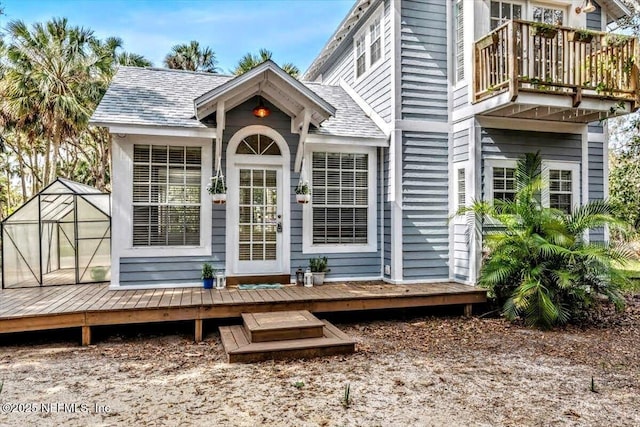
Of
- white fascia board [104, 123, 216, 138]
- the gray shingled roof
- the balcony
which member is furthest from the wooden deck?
the balcony

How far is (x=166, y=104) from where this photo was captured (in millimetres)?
6793

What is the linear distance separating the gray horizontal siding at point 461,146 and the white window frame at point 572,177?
56.2 inches

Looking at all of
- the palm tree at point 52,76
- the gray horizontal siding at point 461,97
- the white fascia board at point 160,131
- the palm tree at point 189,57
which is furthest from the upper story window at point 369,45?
the palm tree at point 189,57

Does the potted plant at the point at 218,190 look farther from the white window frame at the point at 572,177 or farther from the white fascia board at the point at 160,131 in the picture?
the white window frame at the point at 572,177

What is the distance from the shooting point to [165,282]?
21.0ft

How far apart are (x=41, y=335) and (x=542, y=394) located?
590cm

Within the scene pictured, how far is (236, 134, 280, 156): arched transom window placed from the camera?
22.3 ft

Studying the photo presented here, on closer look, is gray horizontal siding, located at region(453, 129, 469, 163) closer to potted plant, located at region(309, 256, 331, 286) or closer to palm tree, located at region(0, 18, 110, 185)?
potted plant, located at region(309, 256, 331, 286)

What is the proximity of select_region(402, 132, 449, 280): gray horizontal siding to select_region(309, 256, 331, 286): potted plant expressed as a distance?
132 centimetres

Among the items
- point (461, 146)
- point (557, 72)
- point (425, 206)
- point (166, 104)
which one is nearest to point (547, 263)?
point (425, 206)

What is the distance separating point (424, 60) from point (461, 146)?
159 cm

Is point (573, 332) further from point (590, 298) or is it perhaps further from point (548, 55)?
point (548, 55)

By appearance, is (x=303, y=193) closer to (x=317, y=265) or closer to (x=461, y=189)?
(x=317, y=265)

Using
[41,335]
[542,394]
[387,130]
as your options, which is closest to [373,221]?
[387,130]
